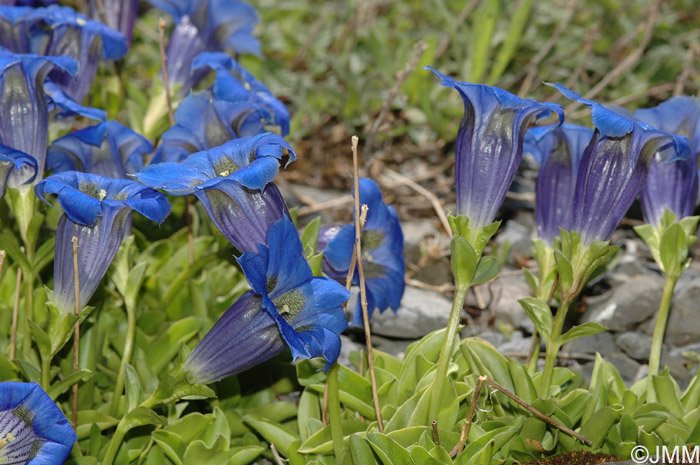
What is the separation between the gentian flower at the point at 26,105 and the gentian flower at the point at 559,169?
1368 millimetres

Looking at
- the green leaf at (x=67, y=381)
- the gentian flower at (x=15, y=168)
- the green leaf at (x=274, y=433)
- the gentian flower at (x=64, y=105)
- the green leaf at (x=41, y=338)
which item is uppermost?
the gentian flower at (x=64, y=105)

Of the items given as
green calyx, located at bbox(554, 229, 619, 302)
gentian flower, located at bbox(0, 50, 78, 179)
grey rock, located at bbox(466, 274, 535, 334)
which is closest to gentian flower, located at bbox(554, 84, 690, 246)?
green calyx, located at bbox(554, 229, 619, 302)

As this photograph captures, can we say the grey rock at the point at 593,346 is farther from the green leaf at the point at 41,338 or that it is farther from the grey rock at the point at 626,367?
the green leaf at the point at 41,338

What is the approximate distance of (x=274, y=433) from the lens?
2.23 metres

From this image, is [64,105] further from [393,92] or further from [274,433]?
[393,92]

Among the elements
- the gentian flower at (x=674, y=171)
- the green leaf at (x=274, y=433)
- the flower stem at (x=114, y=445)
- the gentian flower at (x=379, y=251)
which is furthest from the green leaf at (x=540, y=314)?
the flower stem at (x=114, y=445)

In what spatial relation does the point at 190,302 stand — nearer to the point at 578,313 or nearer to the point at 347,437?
the point at 347,437

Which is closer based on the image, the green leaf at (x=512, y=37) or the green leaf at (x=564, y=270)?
the green leaf at (x=564, y=270)

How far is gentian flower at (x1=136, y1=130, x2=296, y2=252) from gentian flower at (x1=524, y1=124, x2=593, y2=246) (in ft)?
2.65

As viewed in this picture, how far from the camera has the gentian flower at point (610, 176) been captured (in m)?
1.98

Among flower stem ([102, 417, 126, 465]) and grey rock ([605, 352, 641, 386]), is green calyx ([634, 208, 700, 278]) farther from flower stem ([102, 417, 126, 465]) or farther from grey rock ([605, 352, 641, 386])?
flower stem ([102, 417, 126, 465])

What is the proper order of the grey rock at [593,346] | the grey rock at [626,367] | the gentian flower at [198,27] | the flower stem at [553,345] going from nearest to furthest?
1. the flower stem at [553,345]
2. the grey rock at [626,367]
3. the grey rock at [593,346]
4. the gentian flower at [198,27]

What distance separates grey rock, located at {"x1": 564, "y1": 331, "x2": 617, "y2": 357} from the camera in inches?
113

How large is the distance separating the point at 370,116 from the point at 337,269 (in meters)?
2.05
